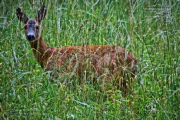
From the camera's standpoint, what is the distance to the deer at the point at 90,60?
5.11m

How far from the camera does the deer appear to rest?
201 inches

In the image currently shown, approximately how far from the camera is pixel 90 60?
5352mm

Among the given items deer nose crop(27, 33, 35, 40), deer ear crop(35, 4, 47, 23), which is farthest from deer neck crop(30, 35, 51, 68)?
deer ear crop(35, 4, 47, 23)

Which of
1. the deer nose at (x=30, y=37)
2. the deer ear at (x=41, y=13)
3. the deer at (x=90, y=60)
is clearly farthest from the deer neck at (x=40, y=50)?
the deer ear at (x=41, y=13)

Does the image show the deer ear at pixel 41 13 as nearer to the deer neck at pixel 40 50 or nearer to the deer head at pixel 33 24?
the deer head at pixel 33 24

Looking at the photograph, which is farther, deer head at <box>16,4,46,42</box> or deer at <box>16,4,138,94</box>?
deer head at <box>16,4,46,42</box>

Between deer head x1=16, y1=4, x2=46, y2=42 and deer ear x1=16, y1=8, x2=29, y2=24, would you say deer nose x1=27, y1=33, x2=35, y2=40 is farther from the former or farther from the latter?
deer ear x1=16, y1=8, x2=29, y2=24

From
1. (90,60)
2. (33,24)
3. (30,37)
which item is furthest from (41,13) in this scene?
(90,60)

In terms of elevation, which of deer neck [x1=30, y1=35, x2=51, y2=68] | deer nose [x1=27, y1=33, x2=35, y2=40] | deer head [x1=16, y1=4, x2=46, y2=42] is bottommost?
deer neck [x1=30, y1=35, x2=51, y2=68]

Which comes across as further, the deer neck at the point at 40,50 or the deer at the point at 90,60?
the deer neck at the point at 40,50

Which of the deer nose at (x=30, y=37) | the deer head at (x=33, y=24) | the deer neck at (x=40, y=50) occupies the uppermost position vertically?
the deer head at (x=33, y=24)

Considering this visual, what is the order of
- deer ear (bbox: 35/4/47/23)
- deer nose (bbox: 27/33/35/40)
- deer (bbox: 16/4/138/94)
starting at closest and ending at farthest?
deer (bbox: 16/4/138/94)
deer nose (bbox: 27/33/35/40)
deer ear (bbox: 35/4/47/23)

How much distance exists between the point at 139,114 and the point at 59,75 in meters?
0.93

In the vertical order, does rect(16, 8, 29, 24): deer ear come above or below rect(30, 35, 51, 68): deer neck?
above
